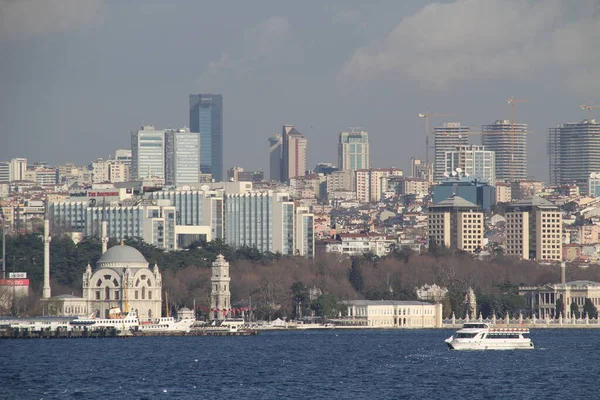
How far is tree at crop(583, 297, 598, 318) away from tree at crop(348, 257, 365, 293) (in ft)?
47.9

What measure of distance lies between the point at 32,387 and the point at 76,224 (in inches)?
3298

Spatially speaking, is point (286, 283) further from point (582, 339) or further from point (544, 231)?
point (544, 231)

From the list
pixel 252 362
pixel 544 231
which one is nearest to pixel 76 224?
pixel 544 231

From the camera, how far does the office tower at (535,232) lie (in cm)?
16175

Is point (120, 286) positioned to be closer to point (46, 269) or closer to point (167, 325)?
point (46, 269)

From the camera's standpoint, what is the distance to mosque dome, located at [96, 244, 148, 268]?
356 feet

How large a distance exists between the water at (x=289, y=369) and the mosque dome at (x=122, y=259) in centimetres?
1750

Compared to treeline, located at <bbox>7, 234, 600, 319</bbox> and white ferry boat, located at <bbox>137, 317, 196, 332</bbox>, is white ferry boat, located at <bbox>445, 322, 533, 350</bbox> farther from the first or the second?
→ treeline, located at <bbox>7, 234, 600, 319</bbox>

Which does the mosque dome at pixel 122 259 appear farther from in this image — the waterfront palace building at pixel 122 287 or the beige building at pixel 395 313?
the beige building at pixel 395 313

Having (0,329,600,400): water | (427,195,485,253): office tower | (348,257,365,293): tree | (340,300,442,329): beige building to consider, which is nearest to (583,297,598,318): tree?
(340,300,442,329): beige building

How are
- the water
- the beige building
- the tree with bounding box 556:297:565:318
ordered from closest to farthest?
the water < the beige building < the tree with bounding box 556:297:565:318

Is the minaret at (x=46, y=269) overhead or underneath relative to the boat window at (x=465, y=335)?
overhead

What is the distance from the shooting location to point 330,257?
130 m

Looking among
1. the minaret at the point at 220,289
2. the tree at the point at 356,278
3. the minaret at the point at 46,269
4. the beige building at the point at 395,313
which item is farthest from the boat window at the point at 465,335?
the tree at the point at 356,278
